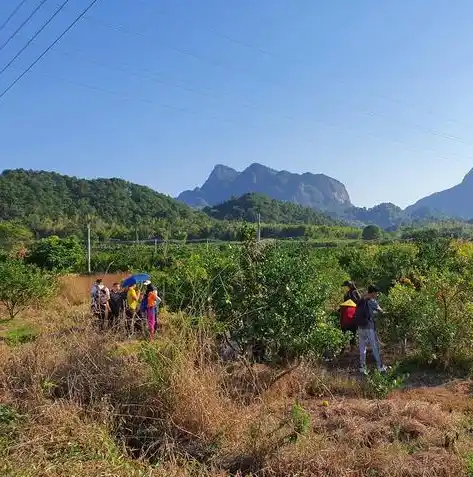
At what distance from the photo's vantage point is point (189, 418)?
4.70m

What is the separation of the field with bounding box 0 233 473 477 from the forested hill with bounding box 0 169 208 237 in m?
50.8

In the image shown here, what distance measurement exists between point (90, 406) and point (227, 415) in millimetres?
1278

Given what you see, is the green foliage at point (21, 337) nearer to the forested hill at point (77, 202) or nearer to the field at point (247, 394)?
the field at point (247, 394)

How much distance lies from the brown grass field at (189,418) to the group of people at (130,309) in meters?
0.27

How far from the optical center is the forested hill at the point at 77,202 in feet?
196

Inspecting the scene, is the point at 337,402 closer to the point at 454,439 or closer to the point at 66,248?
the point at 454,439

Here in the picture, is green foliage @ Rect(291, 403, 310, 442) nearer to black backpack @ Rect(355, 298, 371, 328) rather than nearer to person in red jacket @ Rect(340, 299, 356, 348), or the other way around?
black backpack @ Rect(355, 298, 371, 328)

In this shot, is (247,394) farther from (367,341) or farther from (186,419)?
(367,341)

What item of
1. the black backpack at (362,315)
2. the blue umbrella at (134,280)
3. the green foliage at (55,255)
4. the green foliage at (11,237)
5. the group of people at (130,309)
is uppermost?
the green foliage at (11,237)

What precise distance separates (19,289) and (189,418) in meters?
10.7

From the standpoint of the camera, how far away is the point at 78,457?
386 cm

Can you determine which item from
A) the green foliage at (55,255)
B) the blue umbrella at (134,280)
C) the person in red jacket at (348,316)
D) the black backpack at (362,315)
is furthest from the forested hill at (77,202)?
the black backpack at (362,315)

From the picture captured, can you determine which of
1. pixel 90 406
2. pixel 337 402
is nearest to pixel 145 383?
pixel 90 406

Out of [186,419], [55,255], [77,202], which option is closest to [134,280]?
[186,419]
